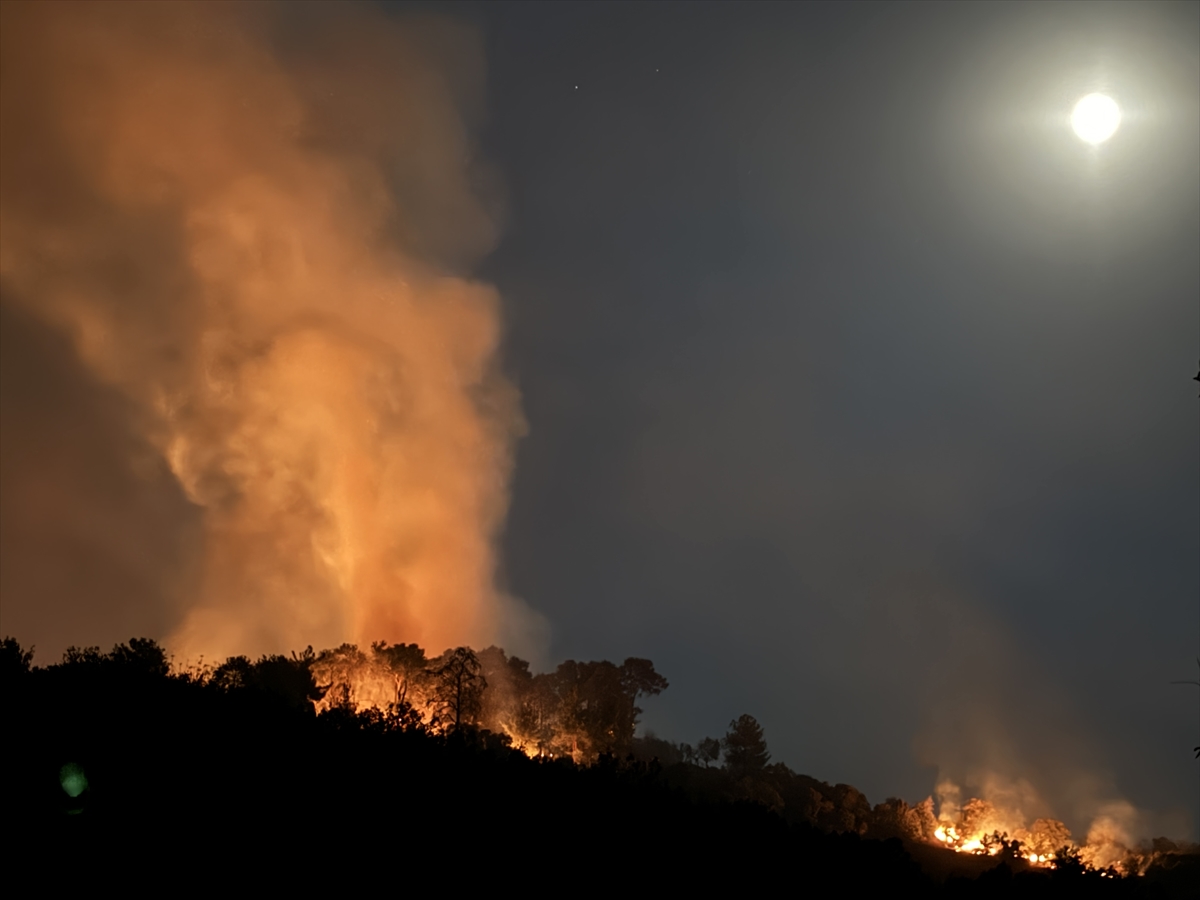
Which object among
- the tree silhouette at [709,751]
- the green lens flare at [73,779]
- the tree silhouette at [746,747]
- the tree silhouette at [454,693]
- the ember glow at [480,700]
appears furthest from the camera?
the tree silhouette at [709,751]

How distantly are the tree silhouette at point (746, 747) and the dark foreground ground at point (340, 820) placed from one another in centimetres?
8777

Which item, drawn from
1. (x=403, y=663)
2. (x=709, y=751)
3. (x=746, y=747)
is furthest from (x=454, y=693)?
(x=709, y=751)

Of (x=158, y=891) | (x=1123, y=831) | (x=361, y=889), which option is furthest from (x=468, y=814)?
(x=1123, y=831)

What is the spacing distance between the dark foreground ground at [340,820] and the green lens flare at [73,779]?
1.3 inches

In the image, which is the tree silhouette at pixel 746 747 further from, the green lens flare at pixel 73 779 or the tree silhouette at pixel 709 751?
the green lens flare at pixel 73 779

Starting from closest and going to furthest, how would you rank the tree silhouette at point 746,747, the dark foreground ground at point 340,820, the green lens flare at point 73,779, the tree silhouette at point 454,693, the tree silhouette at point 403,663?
1. the dark foreground ground at point 340,820
2. the green lens flare at point 73,779
3. the tree silhouette at point 454,693
4. the tree silhouette at point 403,663
5. the tree silhouette at point 746,747

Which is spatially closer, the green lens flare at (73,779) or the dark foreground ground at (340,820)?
the dark foreground ground at (340,820)

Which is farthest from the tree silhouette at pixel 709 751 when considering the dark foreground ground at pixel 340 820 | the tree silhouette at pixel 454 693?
the dark foreground ground at pixel 340 820

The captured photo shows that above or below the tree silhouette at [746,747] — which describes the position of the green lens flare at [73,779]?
below

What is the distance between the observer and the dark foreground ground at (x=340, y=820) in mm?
11203

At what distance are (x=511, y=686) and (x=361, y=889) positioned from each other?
85.2 meters

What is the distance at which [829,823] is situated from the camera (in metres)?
71.1

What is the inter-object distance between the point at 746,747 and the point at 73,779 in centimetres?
10060

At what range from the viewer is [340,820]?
12.6 meters
